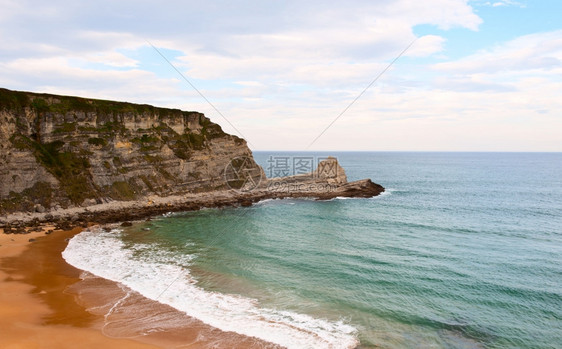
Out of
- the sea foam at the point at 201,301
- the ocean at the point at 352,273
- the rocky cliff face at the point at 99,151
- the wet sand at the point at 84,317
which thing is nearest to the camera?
the wet sand at the point at 84,317

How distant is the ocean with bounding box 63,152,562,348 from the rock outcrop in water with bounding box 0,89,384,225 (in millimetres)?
9020

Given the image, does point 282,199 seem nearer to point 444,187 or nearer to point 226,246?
point 226,246

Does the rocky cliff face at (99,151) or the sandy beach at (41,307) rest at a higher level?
the rocky cliff face at (99,151)

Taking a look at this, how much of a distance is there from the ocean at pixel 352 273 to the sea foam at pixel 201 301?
8cm

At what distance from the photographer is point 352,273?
26.6 meters

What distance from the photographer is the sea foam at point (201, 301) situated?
704 inches

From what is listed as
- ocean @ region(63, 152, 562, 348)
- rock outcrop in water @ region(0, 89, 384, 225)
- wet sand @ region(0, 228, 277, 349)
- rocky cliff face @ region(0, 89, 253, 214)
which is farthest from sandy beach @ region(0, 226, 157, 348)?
rocky cliff face @ region(0, 89, 253, 214)

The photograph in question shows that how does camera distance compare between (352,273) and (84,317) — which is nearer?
(84,317)

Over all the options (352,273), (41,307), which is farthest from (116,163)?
(352,273)

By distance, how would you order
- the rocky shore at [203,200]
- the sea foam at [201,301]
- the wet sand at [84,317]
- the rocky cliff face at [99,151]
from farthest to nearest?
the rocky cliff face at [99,151] < the rocky shore at [203,200] < the sea foam at [201,301] < the wet sand at [84,317]

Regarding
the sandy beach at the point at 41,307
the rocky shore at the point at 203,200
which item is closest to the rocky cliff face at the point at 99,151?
the rocky shore at the point at 203,200

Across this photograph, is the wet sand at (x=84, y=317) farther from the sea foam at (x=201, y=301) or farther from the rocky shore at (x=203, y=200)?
the rocky shore at (x=203, y=200)

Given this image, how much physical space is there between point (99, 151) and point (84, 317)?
37911 mm

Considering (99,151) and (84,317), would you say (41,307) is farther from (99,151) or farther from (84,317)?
(99,151)
